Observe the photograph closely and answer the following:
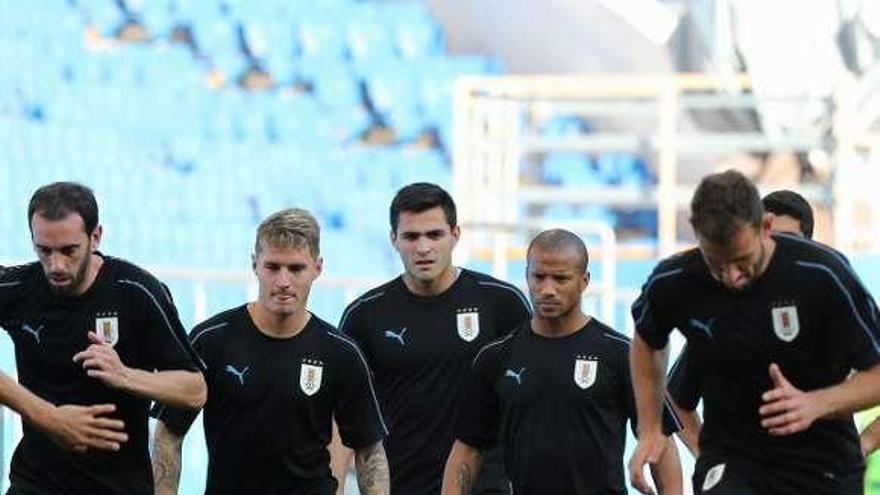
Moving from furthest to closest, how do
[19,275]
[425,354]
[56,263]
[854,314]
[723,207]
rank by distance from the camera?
[425,354]
[19,275]
[56,263]
[854,314]
[723,207]

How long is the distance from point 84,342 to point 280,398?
0.70 meters

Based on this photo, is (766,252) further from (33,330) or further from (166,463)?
(33,330)

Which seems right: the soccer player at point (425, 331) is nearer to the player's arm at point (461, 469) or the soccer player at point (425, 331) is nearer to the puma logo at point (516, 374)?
the player's arm at point (461, 469)

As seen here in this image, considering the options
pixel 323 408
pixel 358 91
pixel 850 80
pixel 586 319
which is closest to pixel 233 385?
pixel 323 408

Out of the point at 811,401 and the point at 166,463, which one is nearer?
the point at 811,401

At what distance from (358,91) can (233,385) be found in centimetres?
1451

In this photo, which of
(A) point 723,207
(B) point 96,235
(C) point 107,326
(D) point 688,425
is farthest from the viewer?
(D) point 688,425

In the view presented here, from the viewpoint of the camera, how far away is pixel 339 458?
6941 mm

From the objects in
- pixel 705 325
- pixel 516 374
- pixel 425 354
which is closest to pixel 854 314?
pixel 705 325

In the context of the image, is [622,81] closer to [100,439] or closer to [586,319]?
[586,319]

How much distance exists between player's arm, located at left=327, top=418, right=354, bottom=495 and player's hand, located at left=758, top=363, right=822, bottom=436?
1901 millimetres

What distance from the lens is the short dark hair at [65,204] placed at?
20.0 feet

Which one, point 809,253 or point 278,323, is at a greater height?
point 809,253

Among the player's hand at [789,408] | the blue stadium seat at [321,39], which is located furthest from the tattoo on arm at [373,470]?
the blue stadium seat at [321,39]
